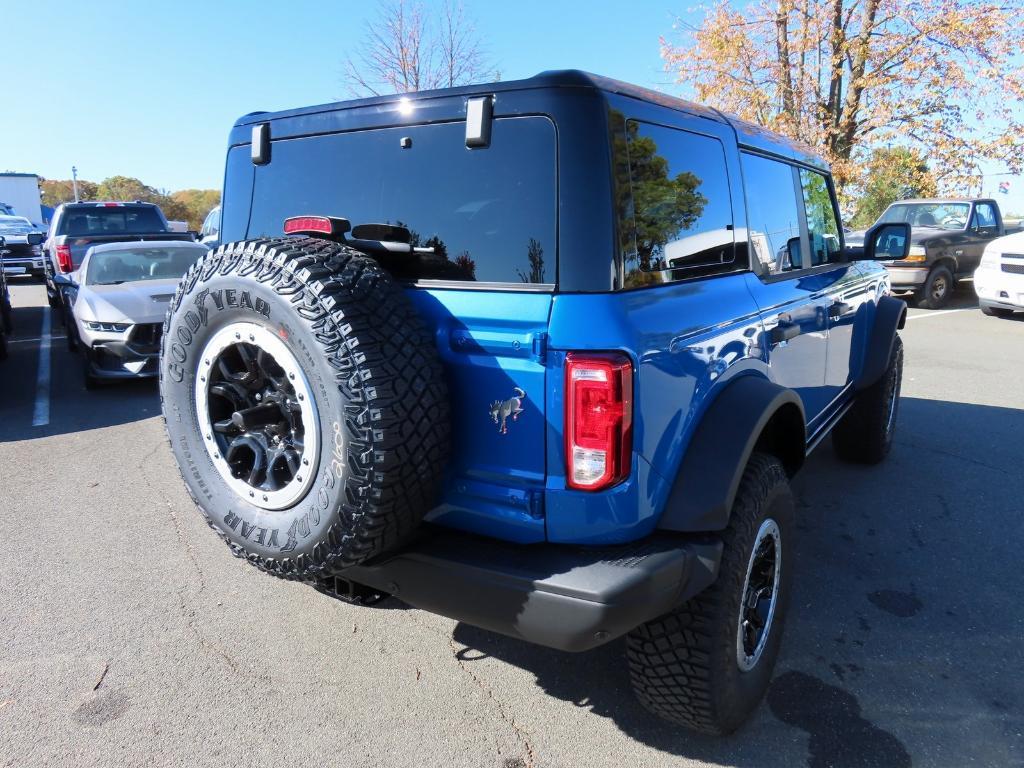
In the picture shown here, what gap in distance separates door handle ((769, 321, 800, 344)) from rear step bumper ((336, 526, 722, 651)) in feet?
3.32

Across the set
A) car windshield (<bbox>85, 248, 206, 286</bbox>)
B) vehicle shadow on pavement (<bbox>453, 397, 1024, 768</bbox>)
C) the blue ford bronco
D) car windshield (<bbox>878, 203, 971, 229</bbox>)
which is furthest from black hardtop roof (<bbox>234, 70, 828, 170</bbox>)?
car windshield (<bbox>878, 203, 971, 229</bbox>)

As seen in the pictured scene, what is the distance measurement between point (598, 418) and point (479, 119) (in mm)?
946

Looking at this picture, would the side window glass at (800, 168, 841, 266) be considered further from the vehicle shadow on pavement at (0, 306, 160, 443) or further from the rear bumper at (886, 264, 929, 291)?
the rear bumper at (886, 264, 929, 291)

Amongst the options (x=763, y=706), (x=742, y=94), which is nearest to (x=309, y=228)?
(x=763, y=706)

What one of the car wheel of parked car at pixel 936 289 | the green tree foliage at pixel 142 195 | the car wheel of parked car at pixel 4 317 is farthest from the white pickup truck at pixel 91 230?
the green tree foliage at pixel 142 195

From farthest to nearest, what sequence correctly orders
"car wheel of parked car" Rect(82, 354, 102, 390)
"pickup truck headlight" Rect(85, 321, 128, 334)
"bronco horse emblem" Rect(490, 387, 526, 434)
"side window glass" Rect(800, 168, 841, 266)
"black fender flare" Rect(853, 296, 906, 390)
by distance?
"car wheel of parked car" Rect(82, 354, 102, 390) < "pickup truck headlight" Rect(85, 321, 128, 334) < "black fender flare" Rect(853, 296, 906, 390) < "side window glass" Rect(800, 168, 841, 266) < "bronco horse emblem" Rect(490, 387, 526, 434)

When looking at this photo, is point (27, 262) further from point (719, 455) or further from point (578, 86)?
point (719, 455)

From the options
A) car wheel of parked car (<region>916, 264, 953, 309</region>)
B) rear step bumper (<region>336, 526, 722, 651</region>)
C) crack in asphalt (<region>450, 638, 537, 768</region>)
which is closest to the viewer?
rear step bumper (<region>336, 526, 722, 651</region>)

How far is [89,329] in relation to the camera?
22.4 feet

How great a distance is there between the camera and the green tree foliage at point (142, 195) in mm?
50000

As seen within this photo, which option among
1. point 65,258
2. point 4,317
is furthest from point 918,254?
point 4,317

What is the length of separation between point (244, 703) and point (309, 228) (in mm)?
1679

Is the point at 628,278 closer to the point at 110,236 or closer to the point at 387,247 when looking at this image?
the point at 387,247

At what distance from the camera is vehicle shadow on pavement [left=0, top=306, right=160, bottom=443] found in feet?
19.7
